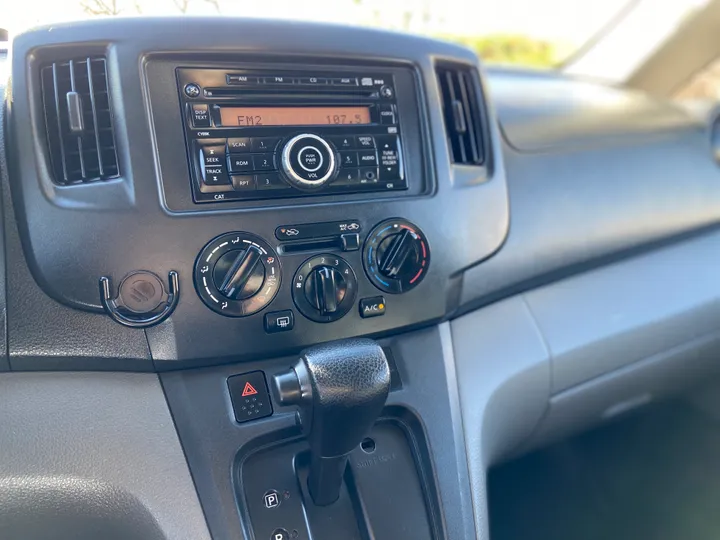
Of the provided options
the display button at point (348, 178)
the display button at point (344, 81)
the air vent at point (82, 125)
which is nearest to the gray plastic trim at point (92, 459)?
the air vent at point (82, 125)

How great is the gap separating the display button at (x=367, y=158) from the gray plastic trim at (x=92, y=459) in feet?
1.33

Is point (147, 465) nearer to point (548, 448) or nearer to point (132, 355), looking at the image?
point (132, 355)

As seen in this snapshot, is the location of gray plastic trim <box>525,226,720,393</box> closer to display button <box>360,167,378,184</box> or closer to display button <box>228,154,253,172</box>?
display button <box>360,167,378,184</box>

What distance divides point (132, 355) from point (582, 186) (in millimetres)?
822

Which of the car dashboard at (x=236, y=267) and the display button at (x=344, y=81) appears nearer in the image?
the car dashboard at (x=236, y=267)

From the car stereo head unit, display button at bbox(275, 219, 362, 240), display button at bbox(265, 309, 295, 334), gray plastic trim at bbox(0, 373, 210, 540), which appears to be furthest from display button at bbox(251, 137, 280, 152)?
gray plastic trim at bbox(0, 373, 210, 540)

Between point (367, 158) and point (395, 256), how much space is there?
142mm

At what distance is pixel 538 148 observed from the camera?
3.84 feet

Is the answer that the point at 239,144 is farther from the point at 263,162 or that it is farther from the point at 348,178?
the point at 348,178

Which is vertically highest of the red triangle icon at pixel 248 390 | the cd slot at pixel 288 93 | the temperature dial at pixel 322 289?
the cd slot at pixel 288 93

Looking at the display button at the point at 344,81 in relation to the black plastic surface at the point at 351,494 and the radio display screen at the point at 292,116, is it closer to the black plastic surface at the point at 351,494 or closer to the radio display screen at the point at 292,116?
the radio display screen at the point at 292,116

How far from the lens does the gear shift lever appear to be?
0.67m

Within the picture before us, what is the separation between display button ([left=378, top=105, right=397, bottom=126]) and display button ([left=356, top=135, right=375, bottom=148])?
0.12 feet

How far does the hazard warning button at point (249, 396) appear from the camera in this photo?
2.65 feet
